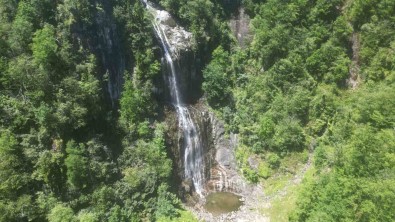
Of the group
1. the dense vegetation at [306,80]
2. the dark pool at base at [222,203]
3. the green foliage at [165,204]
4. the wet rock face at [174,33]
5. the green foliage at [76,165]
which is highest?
the wet rock face at [174,33]

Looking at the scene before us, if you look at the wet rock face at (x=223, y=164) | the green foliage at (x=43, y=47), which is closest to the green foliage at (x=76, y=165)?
the green foliage at (x=43, y=47)

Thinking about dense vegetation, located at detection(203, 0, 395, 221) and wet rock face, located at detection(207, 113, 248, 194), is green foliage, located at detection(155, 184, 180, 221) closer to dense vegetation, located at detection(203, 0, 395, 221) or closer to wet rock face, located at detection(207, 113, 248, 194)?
wet rock face, located at detection(207, 113, 248, 194)

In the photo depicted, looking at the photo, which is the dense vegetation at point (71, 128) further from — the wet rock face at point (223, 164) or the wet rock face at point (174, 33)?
the wet rock face at point (223, 164)

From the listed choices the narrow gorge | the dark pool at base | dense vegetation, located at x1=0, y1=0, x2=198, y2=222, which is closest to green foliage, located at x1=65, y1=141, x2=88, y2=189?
dense vegetation, located at x1=0, y1=0, x2=198, y2=222

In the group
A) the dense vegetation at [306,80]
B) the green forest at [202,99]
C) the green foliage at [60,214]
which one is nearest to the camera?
the green foliage at [60,214]

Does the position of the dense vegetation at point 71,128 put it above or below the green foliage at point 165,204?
above

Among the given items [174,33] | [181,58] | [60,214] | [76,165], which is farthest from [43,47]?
[174,33]

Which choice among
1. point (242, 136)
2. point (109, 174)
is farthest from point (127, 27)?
point (242, 136)
